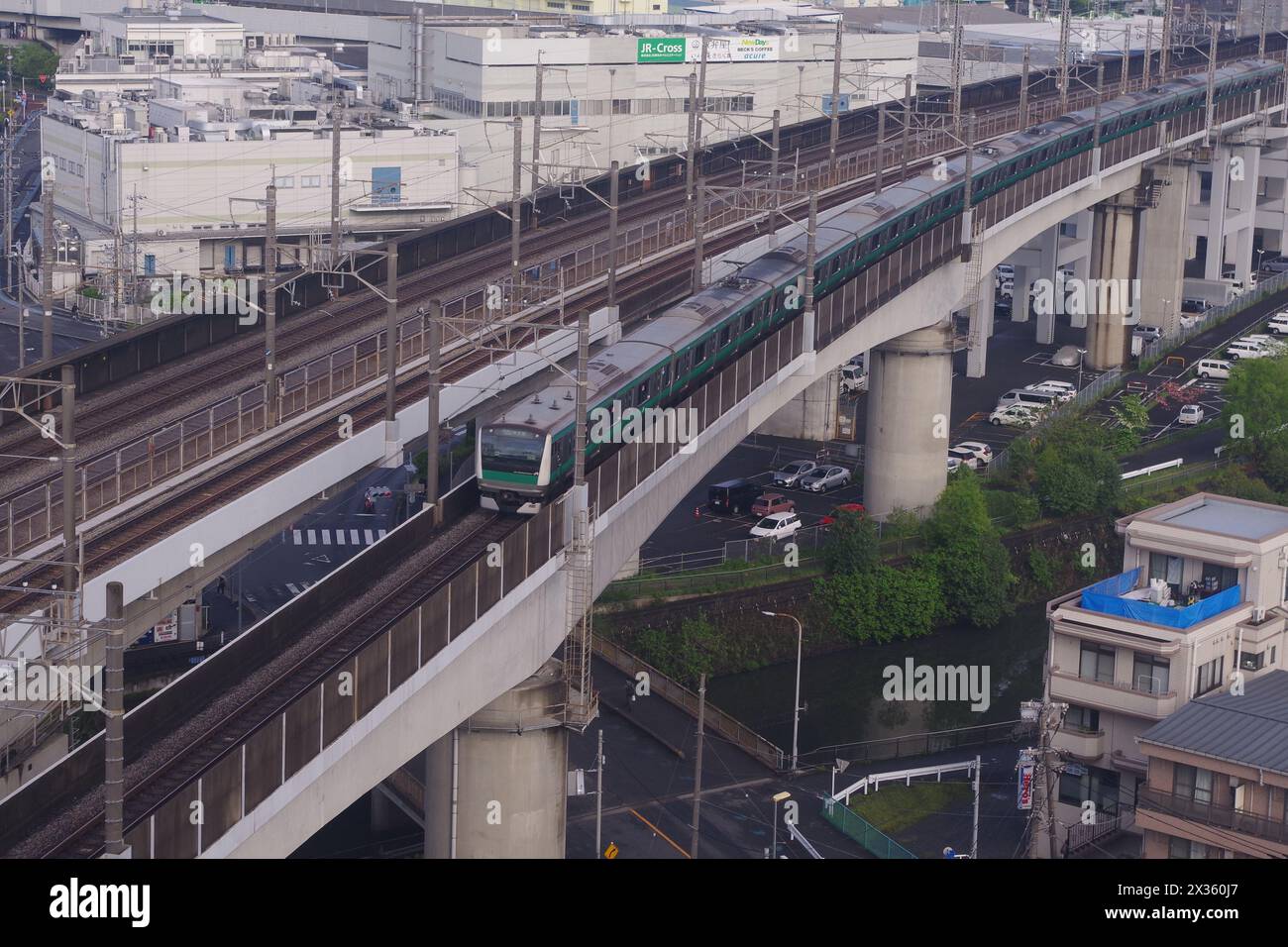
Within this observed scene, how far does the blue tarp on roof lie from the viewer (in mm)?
36000

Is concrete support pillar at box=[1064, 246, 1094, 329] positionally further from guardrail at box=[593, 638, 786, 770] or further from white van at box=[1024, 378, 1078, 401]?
guardrail at box=[593, 638, 786, 770]

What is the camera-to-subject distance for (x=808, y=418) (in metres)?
59.6

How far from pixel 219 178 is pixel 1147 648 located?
131 ft

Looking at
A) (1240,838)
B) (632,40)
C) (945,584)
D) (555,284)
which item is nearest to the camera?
(1240,838)

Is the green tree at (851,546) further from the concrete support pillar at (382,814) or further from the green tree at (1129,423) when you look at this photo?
the concrete support pillar at (382,814)

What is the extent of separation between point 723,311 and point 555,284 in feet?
23.6

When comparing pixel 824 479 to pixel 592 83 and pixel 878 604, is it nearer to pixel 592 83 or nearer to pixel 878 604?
pixel 878 604

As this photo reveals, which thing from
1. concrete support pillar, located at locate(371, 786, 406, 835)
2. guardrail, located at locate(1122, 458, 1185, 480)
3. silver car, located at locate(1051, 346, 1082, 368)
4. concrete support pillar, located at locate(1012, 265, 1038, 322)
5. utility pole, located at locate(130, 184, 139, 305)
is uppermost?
utility pole, located at locate(130, 184, 139, 305)

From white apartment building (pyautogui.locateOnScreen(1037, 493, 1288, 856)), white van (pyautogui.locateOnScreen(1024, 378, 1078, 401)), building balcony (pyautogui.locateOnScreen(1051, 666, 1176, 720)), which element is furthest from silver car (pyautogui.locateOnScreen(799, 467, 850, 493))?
building balcony (pyautogui.locateOnScreen(1051, 666, 1176, 720))

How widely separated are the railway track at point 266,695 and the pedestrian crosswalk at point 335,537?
19.9 metres

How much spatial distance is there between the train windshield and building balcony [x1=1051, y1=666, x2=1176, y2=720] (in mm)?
10543

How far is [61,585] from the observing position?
2684 cm
